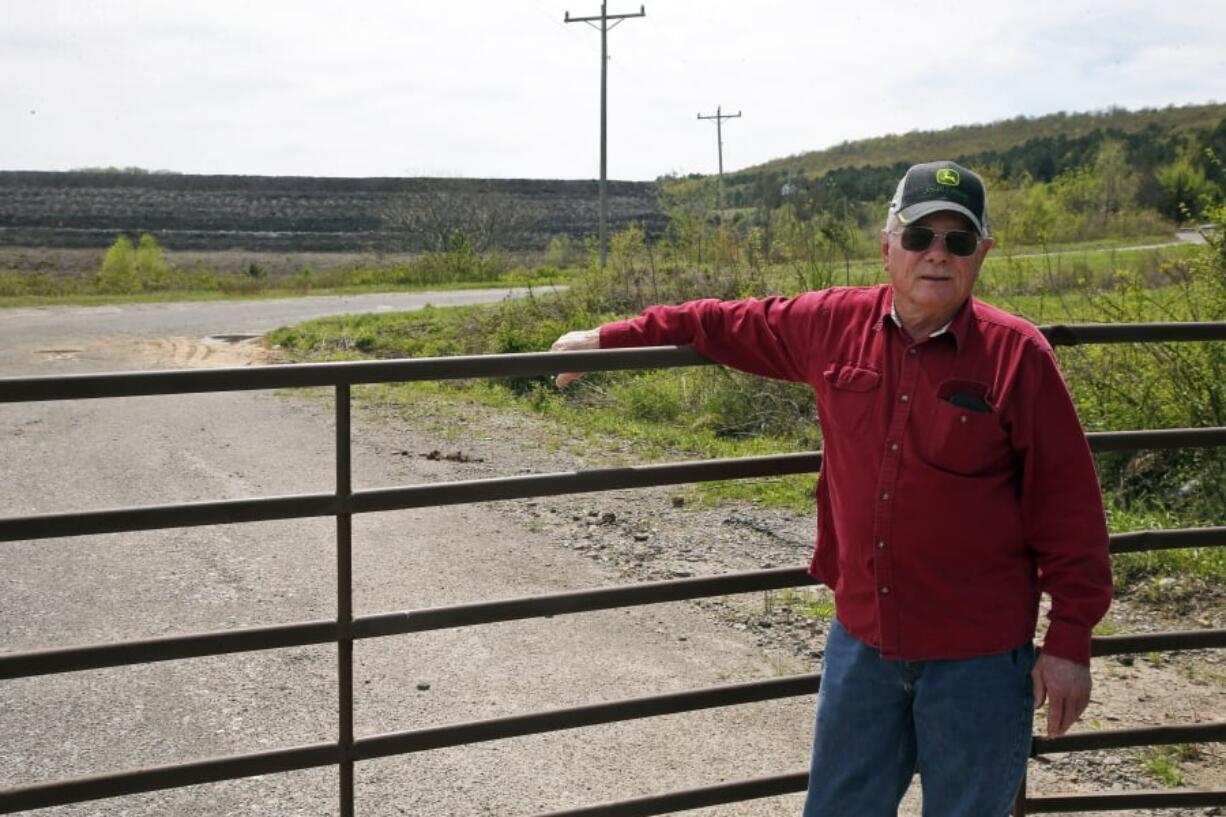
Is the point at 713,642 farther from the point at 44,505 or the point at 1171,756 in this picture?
the point at 44,505

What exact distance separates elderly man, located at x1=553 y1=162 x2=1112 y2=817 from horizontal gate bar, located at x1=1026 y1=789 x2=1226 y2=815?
114 cm

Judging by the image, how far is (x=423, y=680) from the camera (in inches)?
218

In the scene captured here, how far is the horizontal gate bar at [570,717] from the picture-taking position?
3012 mm

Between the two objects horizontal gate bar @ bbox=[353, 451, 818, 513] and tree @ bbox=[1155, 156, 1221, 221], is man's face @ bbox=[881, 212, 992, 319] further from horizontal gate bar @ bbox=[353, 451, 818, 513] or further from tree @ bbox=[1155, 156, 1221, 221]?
tree @ bbox=[1155, 156, 1221, 221]

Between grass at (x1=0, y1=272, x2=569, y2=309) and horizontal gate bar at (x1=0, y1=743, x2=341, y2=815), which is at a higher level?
grass at (x1=0, y1=272, x2=569, y2=309)

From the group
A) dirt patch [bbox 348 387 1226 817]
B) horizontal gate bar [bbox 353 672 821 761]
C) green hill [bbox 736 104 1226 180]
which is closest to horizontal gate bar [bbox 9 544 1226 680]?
horizontal gate bar [bbox 353 672 821 761]

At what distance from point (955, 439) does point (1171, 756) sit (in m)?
2.85

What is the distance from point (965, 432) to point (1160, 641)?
1.60 m

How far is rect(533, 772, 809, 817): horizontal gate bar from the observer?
321 cm

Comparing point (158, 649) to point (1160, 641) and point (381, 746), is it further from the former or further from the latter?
point (1160, 641)

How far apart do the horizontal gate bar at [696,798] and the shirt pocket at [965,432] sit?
1.22 meters

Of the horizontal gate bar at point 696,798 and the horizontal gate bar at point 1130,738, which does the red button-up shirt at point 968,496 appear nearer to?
the horizontal gate bar at point 696,798

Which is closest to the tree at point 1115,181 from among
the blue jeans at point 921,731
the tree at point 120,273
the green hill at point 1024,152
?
the green hill at point 1024,152

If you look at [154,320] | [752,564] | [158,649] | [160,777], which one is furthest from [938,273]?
[154,320]
